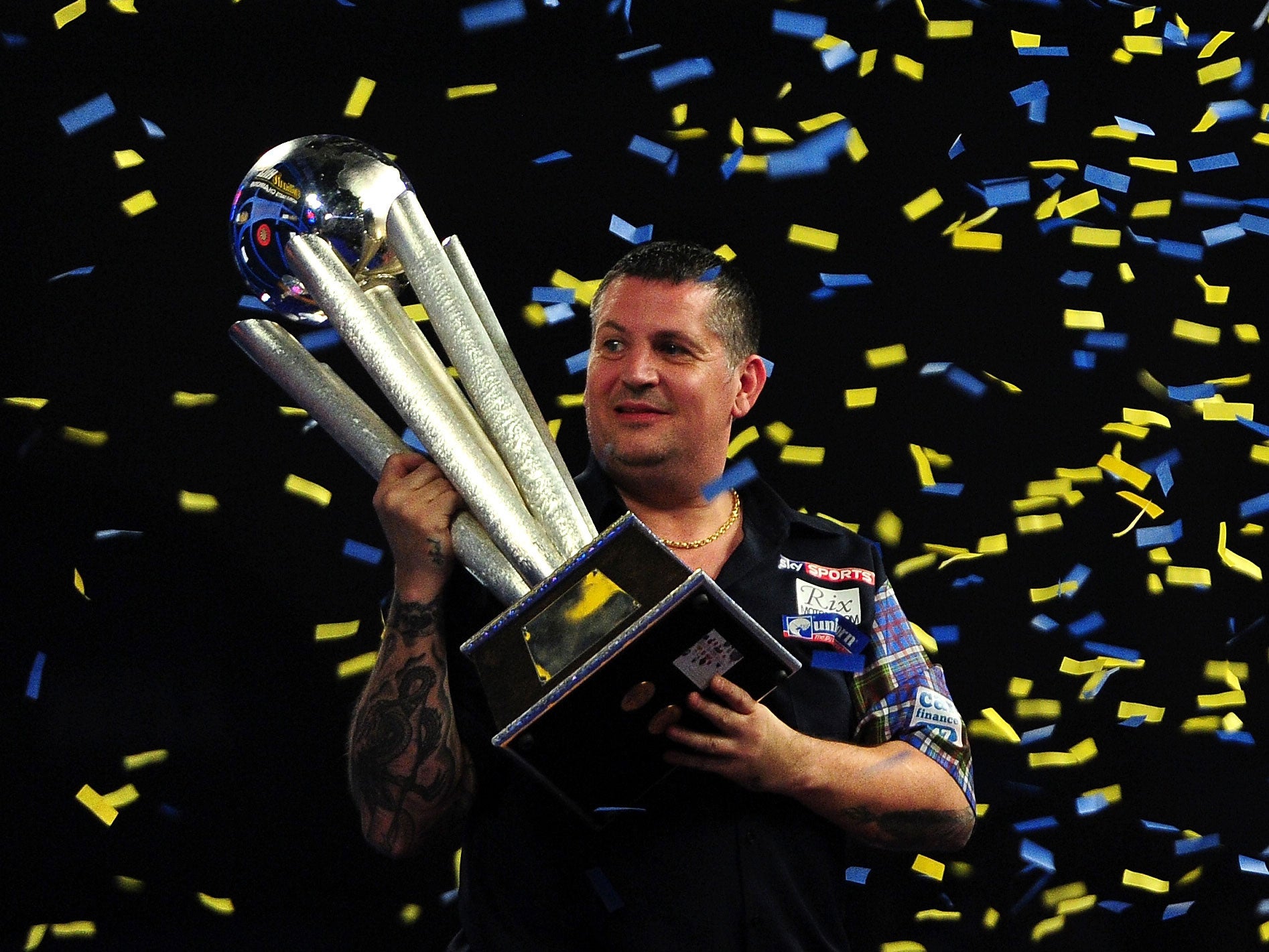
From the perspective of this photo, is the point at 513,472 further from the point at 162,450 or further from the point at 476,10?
the point at 476,10

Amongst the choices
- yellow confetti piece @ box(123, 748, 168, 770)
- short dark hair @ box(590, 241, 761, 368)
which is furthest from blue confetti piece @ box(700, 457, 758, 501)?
yellow confetti piece @ box(123, 748, 168, 770)

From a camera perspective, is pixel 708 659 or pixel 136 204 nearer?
pixel 708 659

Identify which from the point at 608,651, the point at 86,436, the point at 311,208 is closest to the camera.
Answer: the point at 608,651

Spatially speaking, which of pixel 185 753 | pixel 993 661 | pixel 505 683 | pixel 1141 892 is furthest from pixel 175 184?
pixel 1141 892

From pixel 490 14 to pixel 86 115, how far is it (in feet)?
2.38

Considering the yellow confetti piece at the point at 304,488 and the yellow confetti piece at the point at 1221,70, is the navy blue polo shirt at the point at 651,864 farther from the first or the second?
the yellow confetti piece at the point at 1221,70

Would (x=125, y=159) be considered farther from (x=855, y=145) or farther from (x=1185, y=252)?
(x=1185, y=252)

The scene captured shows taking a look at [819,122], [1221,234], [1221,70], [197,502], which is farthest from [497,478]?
[1221,70]

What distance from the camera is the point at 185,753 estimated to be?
2244mm

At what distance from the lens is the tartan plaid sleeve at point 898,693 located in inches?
72.2

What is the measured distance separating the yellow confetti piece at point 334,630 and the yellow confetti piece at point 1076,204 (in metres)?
1.53

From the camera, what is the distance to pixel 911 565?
247 centimetres

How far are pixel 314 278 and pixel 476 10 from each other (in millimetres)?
986

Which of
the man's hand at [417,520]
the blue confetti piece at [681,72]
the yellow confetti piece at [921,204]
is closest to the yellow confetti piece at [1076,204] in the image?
the yellow confetti piece at [921,204]
